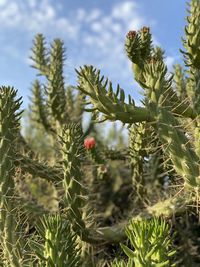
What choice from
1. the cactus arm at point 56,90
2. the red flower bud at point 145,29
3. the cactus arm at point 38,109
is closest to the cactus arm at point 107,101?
the red flower bud at point 145,29

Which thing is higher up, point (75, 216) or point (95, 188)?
point (95, 188)

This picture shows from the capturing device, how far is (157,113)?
2.89 m

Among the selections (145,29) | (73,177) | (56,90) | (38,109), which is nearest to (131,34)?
(145,29)

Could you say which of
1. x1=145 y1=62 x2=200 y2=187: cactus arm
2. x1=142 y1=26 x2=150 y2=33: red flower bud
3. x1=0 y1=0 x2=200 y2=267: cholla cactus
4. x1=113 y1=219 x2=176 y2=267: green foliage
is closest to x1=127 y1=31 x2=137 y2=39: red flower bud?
x1=0 y1=0 x2=200 y2=267: cholla cactus

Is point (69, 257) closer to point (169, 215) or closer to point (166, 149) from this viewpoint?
point (166, 149)

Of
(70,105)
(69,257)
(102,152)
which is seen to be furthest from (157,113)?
(70,105)

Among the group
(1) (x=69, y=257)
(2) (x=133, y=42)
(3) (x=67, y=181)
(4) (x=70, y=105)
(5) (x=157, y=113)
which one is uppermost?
(4) (x=70, y=105)

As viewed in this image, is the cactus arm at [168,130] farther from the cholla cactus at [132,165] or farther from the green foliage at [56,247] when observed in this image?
the green foliage at [56,247]

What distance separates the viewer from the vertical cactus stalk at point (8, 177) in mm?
3027

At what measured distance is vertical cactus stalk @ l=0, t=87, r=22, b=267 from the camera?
3027 mm

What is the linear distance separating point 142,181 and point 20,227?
6.13 feet

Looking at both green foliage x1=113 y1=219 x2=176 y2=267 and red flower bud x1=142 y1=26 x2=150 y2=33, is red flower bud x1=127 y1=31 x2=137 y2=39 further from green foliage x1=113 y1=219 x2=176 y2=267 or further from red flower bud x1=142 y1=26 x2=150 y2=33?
green foliage x1=113 y1=219 x2=176 y2=267

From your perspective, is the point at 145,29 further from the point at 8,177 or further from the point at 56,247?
the point at 56,247

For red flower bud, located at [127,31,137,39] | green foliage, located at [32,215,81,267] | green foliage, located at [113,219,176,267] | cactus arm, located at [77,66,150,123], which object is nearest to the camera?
green foliage, located at [113,219,176,267]
